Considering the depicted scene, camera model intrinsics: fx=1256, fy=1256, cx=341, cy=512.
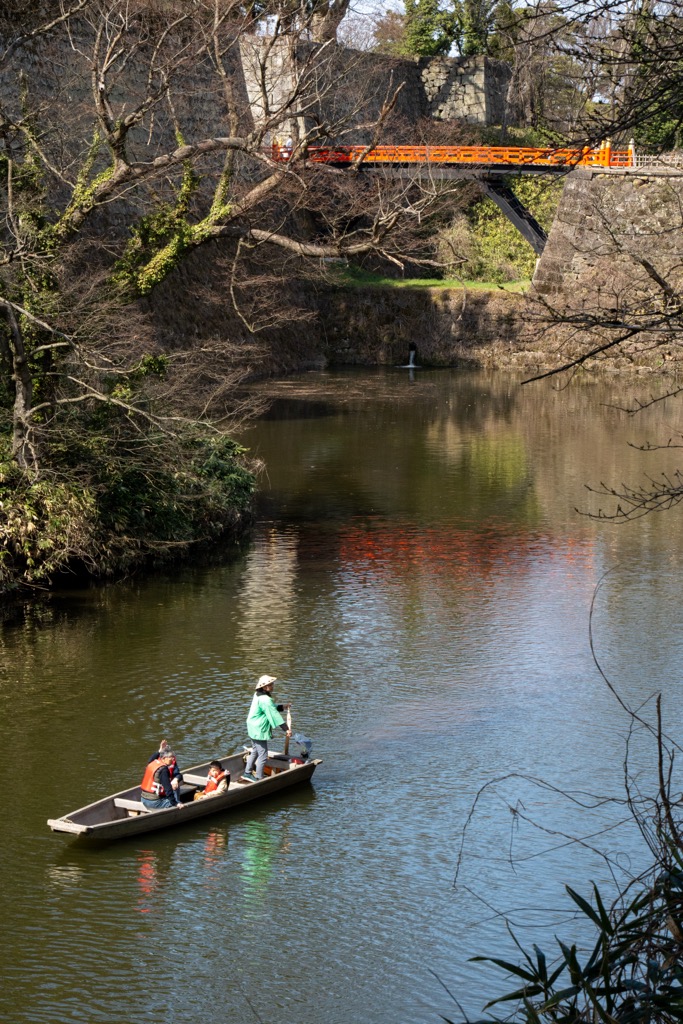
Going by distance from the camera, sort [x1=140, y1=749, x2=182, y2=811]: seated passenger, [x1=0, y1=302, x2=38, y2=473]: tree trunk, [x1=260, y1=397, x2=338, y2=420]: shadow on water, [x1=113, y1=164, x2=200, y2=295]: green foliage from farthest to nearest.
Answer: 1. [x1=260, y1=397, x2=338, y2=420]: shadow on water
2. [x1=113, y1=164, x2=200, y2=295]: green foliage
3. [x1=0, y1=302, x2=38, y2=473]: tree trunk
4. [x1=140, y1=749, x2=182, y2=811]: seated passenger

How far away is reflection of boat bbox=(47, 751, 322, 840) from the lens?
12352 millimetres

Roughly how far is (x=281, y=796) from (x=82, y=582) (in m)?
8.99

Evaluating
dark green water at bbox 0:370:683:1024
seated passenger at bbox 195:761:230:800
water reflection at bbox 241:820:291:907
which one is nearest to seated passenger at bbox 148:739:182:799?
seated passenger at bbox 195:761:230:800

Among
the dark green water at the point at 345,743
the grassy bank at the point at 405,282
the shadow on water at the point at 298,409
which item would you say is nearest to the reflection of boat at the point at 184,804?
the dark green water at the point at 345,743

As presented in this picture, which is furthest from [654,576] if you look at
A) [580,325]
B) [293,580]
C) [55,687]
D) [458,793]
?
[580,325]

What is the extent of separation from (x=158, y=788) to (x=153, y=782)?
0.27 feet

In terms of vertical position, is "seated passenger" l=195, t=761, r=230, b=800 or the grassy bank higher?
the grassy bank

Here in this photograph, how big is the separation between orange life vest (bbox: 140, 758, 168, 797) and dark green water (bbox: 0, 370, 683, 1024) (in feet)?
1.73

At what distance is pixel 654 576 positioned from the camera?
70.7ft

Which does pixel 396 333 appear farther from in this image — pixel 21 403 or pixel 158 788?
pixel 158 788

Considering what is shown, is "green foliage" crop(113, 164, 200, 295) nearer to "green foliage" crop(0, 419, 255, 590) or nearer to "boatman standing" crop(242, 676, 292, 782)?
"green foliage" crop(0, 419, 255, 590)

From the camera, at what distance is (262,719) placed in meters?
13.7

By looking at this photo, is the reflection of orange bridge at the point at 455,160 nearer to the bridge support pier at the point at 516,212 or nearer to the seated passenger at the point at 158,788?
the bridge support pier at the point at 516,212

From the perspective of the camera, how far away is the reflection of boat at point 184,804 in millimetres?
12352
